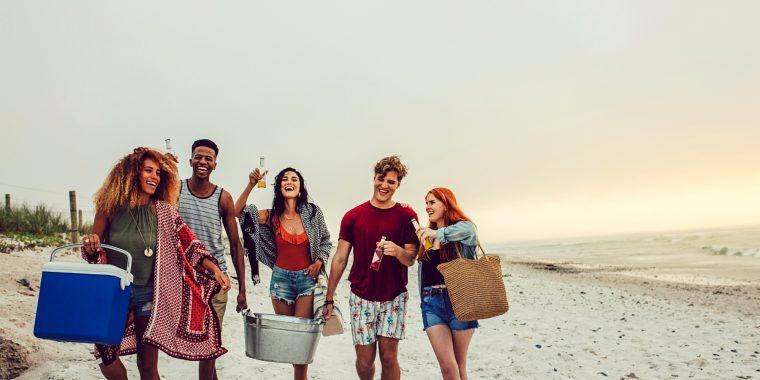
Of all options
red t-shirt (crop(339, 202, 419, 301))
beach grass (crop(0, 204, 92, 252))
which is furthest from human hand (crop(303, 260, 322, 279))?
beach grass (crop(0, 204, 92, 252))

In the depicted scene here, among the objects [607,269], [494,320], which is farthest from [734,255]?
[494,320]

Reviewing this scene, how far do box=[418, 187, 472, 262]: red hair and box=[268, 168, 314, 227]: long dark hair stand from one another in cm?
131

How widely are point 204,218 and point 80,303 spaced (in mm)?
1451

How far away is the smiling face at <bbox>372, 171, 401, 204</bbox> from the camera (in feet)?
14.8

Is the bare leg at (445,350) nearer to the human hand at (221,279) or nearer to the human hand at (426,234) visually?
the human hand at (426,234)

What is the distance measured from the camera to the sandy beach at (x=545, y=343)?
20.9ft

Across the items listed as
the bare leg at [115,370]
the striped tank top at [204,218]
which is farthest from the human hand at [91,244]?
the striped tank top at [204,218]

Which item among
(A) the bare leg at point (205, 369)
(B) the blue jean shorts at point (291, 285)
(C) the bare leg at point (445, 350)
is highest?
(B) the blue jean shorts at point (291, 285)

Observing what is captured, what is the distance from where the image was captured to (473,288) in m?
3.96

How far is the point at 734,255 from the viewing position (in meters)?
32.2

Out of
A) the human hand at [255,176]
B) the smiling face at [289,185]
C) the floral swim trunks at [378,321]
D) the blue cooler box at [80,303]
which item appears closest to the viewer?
the blue cooler box at [80,303]

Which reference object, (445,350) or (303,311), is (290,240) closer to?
(303,311)

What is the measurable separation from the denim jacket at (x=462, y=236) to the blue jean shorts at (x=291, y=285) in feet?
3.87

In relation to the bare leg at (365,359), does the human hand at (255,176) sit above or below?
above
